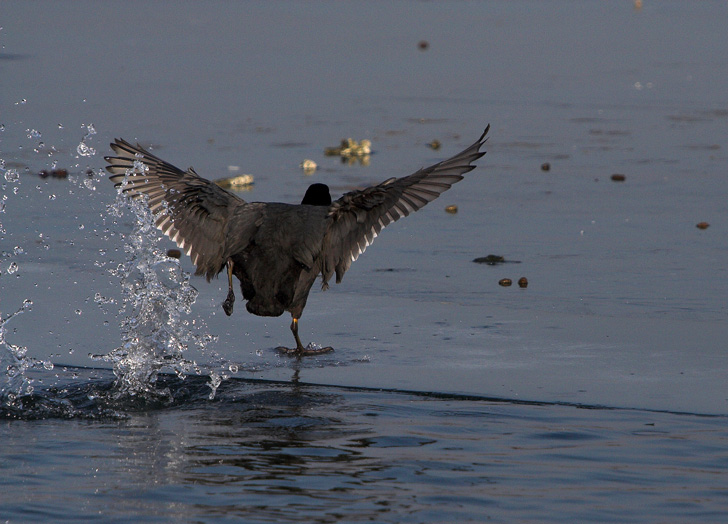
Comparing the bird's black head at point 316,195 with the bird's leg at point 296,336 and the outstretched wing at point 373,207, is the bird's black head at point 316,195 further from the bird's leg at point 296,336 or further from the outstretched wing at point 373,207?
the bird's leg at point 296,336

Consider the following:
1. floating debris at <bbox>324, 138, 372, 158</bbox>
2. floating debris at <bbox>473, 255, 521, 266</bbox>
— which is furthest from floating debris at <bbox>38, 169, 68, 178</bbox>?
floating debris at <bbox>473, 255, 521, 266</bbox>

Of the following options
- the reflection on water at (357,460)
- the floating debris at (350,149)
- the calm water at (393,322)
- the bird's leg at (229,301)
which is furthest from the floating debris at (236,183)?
the reflection on water at (357,460)

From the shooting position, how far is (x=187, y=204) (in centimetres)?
770

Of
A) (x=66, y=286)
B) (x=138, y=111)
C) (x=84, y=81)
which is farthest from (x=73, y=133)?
(x=66, y=286)

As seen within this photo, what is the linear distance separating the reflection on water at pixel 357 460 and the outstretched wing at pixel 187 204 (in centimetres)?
133

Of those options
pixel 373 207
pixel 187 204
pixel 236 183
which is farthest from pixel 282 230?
pixel 236 183

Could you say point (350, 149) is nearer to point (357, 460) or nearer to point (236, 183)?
point (236, 183)

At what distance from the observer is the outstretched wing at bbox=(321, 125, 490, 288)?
7.45m

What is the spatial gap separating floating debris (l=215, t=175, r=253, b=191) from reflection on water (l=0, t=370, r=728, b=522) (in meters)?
4.70

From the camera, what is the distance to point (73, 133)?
43.0 ft

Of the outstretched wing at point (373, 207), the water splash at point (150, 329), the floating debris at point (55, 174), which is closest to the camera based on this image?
the water splash at point (150, 329)

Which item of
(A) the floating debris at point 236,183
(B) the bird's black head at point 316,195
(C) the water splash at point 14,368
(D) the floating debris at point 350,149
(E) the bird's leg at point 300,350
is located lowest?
(C) the water splash at point 14,368

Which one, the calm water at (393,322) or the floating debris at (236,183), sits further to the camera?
the floating debris at (236,183)

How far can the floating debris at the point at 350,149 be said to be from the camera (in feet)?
41.6
